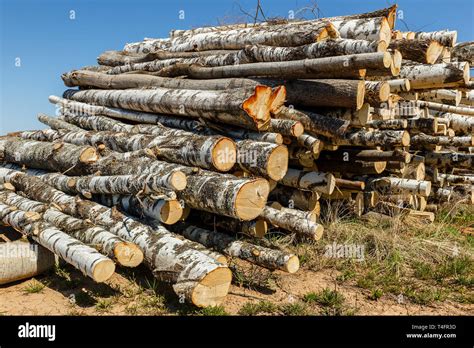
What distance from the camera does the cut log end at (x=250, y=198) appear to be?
5012mm

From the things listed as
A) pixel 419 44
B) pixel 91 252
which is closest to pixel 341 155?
pixel 419 44

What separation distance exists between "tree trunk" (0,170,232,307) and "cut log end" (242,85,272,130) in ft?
6.27

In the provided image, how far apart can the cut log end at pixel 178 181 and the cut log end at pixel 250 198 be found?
67 centimetres

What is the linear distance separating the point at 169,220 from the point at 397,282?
9.77 feet

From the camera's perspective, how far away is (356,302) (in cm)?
505

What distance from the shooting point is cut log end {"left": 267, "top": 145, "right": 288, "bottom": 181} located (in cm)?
557

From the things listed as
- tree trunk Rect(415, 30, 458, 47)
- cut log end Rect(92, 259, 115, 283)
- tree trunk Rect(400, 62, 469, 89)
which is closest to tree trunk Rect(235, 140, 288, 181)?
cut log end Rect(92, 259, 115, 283)

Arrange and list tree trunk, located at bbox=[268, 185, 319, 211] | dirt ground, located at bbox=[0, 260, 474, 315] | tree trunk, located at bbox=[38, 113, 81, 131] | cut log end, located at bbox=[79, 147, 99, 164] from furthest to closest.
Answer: tree trunk, located at bbox=[38, 113, 81, 131] → tree trunk, located at bbox=[268, 185, 319, 211] → cut log end, located at bbox=[79, 147, 99, 164] → dirt ground, located at bbox=[0, 260, 474, 315]

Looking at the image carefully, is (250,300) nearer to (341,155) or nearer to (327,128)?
(327,128)

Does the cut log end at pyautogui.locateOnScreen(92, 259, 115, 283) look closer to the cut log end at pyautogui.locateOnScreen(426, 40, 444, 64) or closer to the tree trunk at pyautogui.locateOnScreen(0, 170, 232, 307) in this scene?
the tree trunk at pyautogui.locateOnScreen(0, 170, 232, 307)

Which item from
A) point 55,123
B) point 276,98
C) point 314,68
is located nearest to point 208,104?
point 276,98

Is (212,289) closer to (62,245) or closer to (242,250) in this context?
(242,250)

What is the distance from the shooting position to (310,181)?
7133mm

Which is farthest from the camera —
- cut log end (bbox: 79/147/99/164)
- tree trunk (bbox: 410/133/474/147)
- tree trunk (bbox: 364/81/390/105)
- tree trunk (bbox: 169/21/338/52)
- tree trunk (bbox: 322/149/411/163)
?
tree trunk (bbox: 410/133/474/147)
